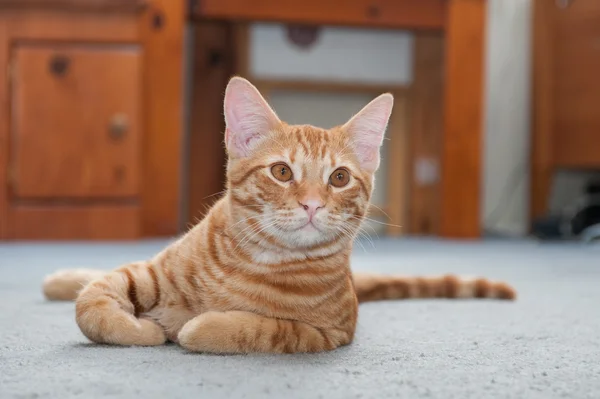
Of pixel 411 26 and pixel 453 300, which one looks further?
pixel 411 26

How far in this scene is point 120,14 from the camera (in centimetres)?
249

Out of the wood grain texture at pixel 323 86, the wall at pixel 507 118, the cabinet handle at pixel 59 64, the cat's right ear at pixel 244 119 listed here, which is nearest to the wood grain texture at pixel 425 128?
the wood grain texture at pixel 323 86

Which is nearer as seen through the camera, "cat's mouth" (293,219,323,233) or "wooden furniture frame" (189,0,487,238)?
"cat's mouth" (293,219,323,233)

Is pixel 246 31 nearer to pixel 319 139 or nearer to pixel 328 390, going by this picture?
pixel 319 139

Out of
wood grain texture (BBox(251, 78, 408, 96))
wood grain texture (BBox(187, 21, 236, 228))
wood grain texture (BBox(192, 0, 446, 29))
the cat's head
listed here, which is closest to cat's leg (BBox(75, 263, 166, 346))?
the cat's head

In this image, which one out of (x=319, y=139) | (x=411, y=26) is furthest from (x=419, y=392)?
(x=411, y=26)

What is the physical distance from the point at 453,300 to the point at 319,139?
614 mm

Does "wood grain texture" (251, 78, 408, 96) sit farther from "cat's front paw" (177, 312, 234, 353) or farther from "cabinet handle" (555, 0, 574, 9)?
"cat's front paw" (177, 312, 234, 353)

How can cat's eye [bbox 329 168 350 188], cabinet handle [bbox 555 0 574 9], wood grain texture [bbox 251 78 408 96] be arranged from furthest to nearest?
1. wood grain texture [bbox 251 78 408 96]
2. cabinet handle [bbox 555 0 574 9]
3. cat's eye [bbox 329 168 350 188]

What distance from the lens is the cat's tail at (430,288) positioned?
4.69 feet

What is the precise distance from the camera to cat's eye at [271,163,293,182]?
3.25 ft

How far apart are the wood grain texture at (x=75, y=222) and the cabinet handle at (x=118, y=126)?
0.26 m

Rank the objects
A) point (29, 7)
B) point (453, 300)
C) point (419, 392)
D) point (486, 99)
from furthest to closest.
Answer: point (486, 99)
point (29, 7)
point (453, 300)
point (419, 392)

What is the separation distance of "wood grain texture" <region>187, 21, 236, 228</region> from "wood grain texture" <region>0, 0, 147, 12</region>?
0.74m
